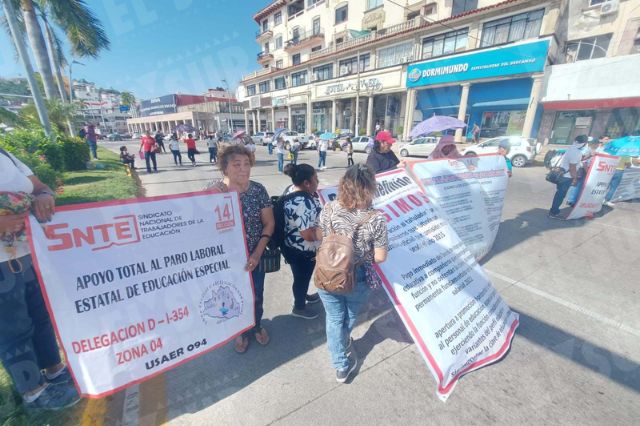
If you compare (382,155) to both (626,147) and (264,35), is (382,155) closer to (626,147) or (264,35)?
(626,147)

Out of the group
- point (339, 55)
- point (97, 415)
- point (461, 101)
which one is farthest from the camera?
point (339, 55)

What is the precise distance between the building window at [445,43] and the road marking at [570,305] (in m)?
23.3

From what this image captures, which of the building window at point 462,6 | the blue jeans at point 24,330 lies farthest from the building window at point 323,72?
the blue jeans at point 24,330

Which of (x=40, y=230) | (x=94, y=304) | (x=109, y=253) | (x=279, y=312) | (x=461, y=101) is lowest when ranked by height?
(x=279, y=312)

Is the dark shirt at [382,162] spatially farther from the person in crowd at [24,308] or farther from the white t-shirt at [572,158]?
the white t-shirt at [572,158]

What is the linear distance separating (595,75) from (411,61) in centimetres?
1233

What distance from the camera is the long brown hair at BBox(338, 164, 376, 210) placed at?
1936 mm

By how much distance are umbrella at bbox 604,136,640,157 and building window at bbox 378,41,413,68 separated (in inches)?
789

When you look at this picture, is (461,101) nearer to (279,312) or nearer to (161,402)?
(279,312)

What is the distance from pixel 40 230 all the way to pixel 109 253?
0.37 m

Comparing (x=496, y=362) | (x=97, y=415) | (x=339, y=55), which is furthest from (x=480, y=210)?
(x=339, y=55)

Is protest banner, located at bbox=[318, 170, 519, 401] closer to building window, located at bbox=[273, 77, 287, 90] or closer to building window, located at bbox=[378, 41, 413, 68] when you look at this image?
building window, located at bbox=[378, 41, 413, 68]

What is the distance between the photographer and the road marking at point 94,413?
6.22 ft

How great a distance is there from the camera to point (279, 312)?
3160 millimetres
